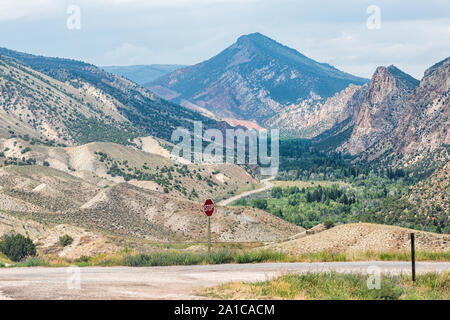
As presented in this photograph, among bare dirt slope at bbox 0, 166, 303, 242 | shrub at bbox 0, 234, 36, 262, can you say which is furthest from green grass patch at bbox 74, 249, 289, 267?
bare dirt slope at bbox 0, 166, 303, 242

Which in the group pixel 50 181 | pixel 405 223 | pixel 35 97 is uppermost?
pixel 35 97

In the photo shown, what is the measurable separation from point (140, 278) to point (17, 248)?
30.7 meters

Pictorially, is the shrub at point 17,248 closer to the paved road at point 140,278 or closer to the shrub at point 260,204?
the paved road at point 140,278

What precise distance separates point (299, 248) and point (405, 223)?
66710 millimetres

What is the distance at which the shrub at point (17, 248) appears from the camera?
1922 inches

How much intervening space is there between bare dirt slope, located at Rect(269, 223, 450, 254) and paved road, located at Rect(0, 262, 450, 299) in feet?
31.0

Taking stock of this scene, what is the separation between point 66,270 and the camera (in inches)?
1006

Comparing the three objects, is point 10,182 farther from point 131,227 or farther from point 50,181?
point 131,227

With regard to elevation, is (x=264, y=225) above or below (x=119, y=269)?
below

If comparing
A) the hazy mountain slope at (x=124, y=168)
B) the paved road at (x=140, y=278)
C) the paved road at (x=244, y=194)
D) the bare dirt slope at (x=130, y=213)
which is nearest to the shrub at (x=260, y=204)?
the paved road at (x=244, y=194)

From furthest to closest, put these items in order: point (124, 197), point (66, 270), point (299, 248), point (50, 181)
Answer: point (50, 181) → point (124, 197) → point (299, 248) → point (66, 270)

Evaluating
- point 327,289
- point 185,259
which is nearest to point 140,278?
point 185,259

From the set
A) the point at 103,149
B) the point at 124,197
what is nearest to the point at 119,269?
the point at 124,197

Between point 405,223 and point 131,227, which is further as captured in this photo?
point 405,223
